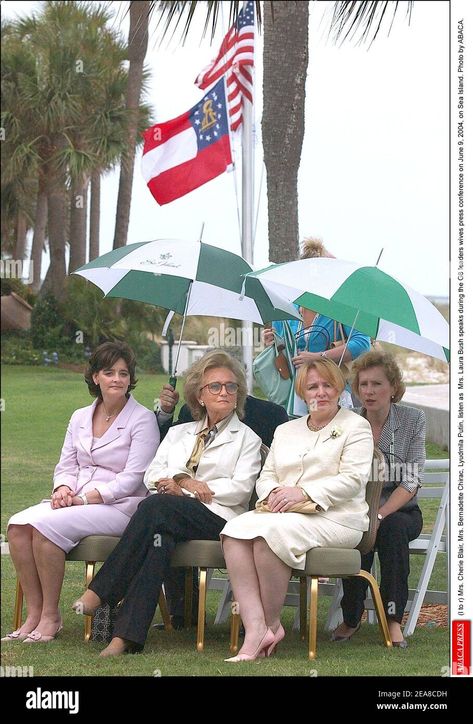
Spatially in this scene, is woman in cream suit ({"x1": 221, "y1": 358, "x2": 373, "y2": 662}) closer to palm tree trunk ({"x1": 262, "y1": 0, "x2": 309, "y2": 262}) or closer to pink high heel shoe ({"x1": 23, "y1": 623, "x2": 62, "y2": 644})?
pink high heel shoe ({"x1": 23, "y1": 623, "x2": 62, "y2": 644})

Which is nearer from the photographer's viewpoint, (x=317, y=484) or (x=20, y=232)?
(x=317, y=484)

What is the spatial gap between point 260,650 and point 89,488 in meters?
1.31

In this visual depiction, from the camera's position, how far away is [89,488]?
625cm

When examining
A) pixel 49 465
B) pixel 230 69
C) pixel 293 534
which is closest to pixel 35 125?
pixel 49 465

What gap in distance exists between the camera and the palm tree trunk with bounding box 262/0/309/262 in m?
9.12

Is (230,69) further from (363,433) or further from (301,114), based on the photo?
(363,433)

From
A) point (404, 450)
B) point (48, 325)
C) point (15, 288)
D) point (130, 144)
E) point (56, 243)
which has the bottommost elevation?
point (404, 450)

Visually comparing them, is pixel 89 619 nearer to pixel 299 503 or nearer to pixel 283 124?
pixel 299 503

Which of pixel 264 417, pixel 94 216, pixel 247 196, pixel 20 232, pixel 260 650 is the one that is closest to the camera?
pixel 260 650

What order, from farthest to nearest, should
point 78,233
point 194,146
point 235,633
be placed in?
point 78,233 → point 194,146 → point 235,633

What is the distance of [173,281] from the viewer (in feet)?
22.1

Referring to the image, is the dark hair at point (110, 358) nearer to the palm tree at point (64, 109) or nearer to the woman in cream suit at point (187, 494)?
the woman in cream suit at point (187, 494)

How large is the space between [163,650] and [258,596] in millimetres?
568

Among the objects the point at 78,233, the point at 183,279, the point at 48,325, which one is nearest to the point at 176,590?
the point at 183,279
